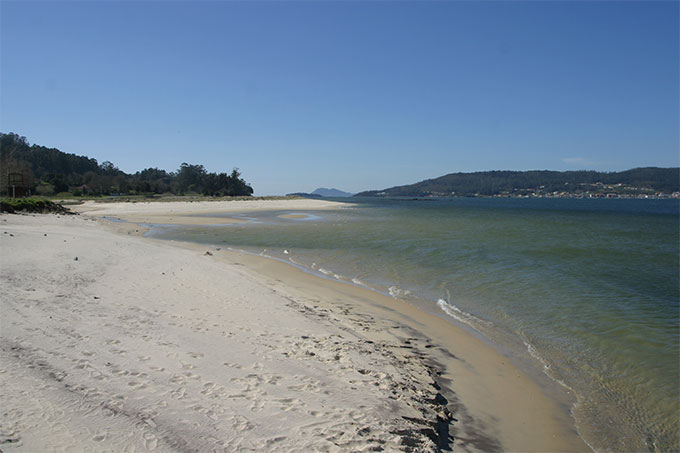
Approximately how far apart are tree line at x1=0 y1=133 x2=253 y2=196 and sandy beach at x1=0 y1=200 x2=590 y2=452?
59621mm

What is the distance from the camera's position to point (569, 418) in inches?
210

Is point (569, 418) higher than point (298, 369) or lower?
lower

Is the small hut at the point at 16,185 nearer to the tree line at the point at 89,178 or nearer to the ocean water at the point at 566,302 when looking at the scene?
the tree line at the point at 89,178

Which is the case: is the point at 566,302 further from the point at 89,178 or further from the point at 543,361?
the point at 89,178

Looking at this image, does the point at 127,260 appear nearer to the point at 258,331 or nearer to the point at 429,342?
the point at 258,331

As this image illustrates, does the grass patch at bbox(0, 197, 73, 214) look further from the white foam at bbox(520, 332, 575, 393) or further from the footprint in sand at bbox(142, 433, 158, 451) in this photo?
the white foam at bbox(520, 332, 575, 393)

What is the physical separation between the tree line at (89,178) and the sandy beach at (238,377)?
5962 centimetres

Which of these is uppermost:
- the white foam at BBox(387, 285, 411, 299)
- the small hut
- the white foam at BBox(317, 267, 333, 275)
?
the small hut

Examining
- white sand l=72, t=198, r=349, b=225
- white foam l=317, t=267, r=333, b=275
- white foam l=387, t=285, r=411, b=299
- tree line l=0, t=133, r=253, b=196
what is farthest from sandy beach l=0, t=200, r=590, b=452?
tree line l=0, t=133, r=253, b=196

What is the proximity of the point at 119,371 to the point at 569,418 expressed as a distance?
6.07m

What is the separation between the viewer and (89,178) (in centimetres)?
9394

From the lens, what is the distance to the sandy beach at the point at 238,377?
367cm

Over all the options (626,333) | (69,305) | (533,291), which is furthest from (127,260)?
(626,333)

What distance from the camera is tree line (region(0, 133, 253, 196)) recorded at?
83.6 m
